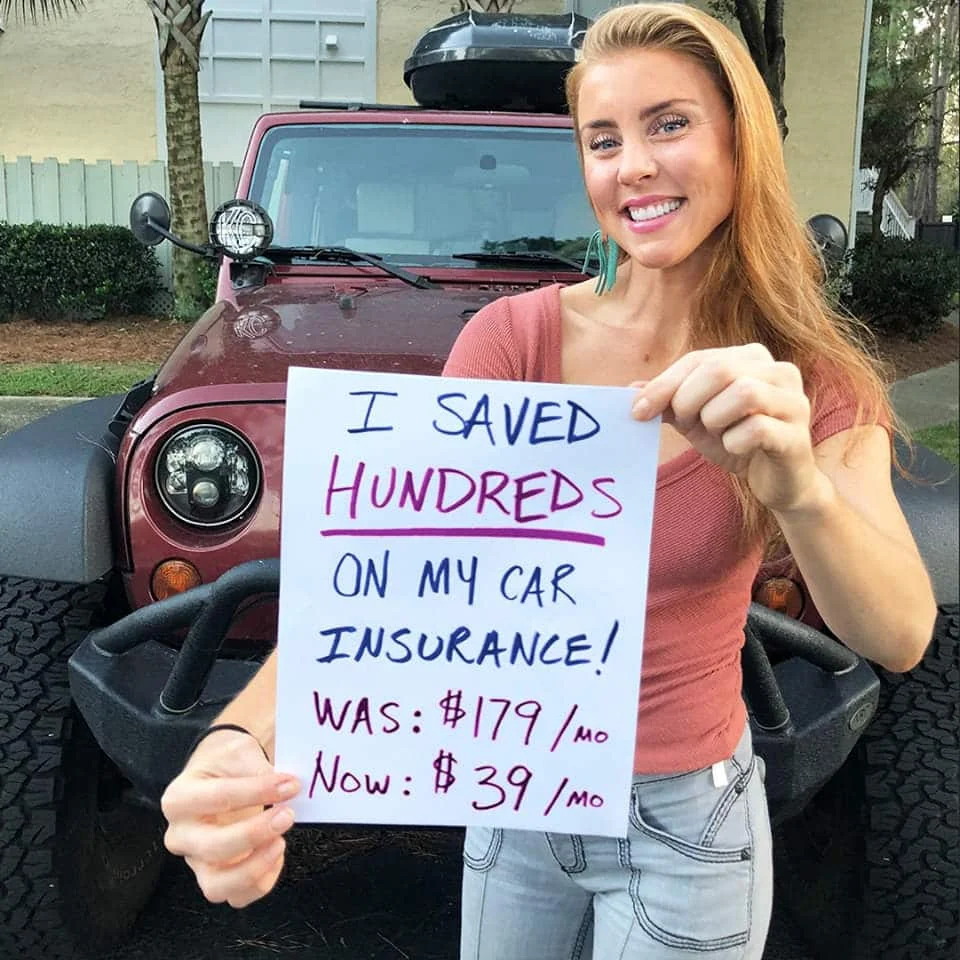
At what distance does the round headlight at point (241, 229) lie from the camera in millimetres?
3143

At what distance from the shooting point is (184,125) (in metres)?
9.32

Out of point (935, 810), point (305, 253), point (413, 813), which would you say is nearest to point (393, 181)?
point (305, 253)

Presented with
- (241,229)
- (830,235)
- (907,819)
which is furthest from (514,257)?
(907,819)

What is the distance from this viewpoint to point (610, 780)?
1270mm

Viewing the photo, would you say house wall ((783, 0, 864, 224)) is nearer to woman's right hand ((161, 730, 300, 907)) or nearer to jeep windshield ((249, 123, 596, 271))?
jeep windshield ((249, 123, 596, 271))

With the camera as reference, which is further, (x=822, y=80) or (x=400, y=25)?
(x=822, y=80)

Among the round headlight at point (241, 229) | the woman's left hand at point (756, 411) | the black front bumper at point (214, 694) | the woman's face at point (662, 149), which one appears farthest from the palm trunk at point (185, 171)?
the woman's left hand at point (756, 411)

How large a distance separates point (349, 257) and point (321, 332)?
0.70m

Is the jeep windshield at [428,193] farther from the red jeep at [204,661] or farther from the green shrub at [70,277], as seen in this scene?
the green shrub at [70,277]

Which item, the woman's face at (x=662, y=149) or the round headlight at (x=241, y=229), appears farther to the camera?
the round headlight at (x=241, y=229)

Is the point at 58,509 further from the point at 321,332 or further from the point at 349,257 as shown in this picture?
the point at 349,257

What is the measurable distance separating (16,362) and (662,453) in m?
8.01

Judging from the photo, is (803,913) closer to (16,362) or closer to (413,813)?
(413,813)

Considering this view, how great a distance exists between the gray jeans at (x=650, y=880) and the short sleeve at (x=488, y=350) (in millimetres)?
527
